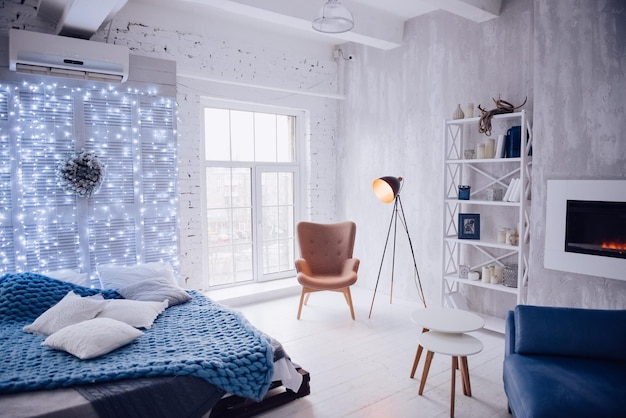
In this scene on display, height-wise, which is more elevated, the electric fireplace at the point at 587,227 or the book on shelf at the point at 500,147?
the book on shelf at the point at 500,147

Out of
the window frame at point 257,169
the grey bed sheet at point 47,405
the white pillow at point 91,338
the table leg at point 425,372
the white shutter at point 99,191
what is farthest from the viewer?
the window frame at point 257,169

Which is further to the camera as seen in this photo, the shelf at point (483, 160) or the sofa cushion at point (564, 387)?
the shelf at point (483, 160)

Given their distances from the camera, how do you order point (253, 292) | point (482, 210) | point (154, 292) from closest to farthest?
point (154, 292)
point (482, 210)
point (253, 292)

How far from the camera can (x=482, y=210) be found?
4.34 meters

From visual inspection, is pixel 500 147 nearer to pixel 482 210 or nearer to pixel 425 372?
pixel 482 210

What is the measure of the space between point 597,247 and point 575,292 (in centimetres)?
A: 38

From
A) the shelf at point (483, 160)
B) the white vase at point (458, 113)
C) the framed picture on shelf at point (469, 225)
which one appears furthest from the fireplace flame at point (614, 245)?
the white vase at point (458, 113)

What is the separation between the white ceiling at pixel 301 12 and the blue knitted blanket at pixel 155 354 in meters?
2.16

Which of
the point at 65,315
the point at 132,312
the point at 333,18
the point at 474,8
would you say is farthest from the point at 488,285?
the point at 65,315

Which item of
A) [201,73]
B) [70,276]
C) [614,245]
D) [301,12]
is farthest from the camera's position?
[201,73]

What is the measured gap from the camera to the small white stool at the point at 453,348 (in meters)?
2.64

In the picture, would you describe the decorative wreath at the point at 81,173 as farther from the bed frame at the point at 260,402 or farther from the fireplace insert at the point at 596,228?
the fireplace insert at the point at 596,228

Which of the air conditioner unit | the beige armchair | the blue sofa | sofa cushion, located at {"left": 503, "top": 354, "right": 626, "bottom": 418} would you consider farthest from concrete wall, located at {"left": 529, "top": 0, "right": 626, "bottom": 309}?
the air conditioner unit

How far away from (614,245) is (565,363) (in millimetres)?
1228
